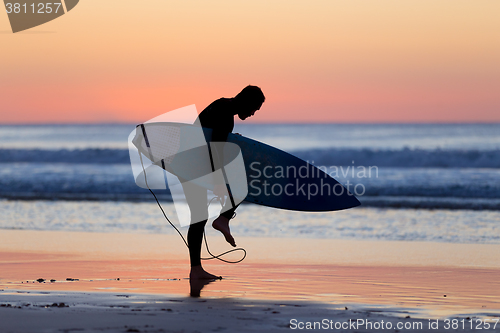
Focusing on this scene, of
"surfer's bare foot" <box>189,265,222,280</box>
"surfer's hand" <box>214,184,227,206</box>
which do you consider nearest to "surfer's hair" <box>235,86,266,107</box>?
"surfer's hand" <box>214,184,227,206</box>

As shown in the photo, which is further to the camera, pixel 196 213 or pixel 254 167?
pixel 254 167

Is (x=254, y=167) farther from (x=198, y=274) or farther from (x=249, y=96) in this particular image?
(x=198, y=274)

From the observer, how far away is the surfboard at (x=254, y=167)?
14.2ft

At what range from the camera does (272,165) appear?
200 inches

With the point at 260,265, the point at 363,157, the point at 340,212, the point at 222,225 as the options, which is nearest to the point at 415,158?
the point at 363,157

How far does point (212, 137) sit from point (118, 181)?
910cm

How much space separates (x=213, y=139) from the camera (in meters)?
4.06

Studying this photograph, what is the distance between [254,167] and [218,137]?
0.91 m

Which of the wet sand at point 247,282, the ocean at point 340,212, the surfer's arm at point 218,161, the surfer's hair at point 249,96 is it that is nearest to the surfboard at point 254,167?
the surfer's arm at point 218,161

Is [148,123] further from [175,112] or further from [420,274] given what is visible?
[420,274]

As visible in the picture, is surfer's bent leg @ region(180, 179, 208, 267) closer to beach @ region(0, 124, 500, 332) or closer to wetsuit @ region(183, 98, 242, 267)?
wetsuit @ region(183, 98, 242, 267)

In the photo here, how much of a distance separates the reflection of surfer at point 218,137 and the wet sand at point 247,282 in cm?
28

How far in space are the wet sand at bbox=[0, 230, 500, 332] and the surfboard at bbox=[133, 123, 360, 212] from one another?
1.85ft

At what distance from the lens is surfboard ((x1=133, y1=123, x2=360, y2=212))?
4324 mm
